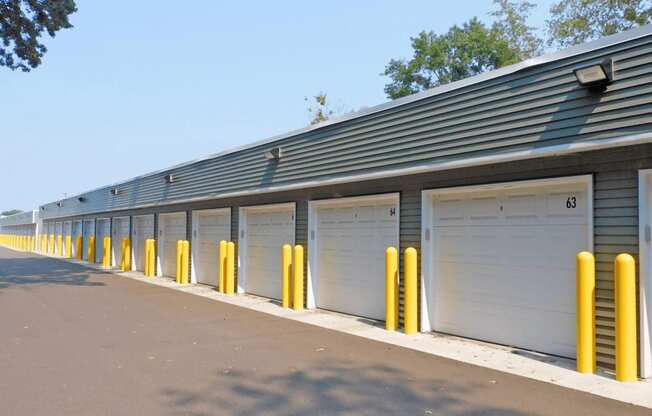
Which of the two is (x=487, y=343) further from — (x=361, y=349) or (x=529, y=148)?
(x=529, y=148)

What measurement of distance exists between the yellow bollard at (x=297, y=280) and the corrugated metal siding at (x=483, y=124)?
1427 mm

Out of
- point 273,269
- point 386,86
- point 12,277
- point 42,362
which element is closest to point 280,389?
point 42,362

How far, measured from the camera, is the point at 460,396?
16.9 feet

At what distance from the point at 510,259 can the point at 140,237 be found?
1649 cm

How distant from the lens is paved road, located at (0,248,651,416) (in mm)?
4848

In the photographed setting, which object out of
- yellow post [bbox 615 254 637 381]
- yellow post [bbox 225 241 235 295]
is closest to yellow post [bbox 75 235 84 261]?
yellow post [bbox 225 241 235 295]

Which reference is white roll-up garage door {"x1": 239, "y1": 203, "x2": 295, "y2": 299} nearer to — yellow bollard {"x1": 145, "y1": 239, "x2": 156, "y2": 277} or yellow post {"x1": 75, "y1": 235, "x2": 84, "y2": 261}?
yellow bollard {"x1": 145, "y1": 239, "x2": 156, "y2": 277}

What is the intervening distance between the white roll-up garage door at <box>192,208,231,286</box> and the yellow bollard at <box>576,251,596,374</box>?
985 cm

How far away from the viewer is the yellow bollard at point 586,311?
5.79m

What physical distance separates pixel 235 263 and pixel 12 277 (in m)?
9.24

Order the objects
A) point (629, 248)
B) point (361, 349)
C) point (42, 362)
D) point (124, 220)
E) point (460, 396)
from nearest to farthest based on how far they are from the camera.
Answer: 1. point (460, 396)
2. point (629, 248)
3. point (42, 362)
4. point (361, 349)
5. point (124, 220)

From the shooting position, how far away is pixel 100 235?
26.9 meters

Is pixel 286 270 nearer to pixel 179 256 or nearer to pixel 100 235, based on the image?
pixel 179 256

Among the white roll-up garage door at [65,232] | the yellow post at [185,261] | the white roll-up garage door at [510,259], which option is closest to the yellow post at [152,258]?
the yellow post at [185,261]
